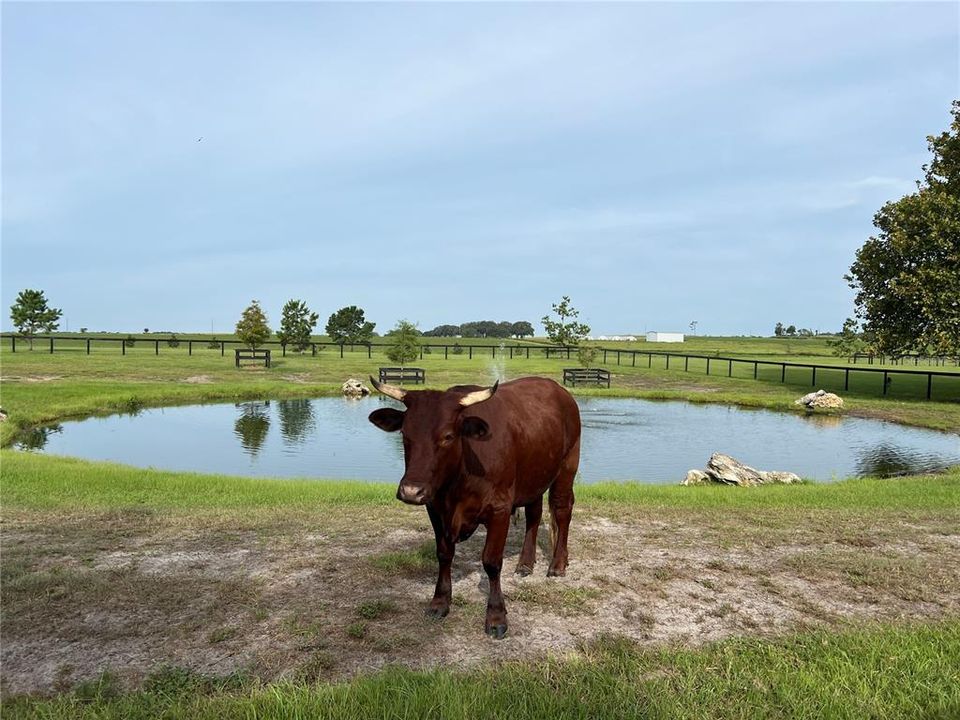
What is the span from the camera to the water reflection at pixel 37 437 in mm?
18047

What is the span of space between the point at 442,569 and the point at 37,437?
1977 cm

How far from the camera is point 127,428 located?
22406mm

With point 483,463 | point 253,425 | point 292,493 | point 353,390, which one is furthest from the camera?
point 353,390

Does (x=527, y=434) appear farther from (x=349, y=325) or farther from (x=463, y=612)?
(x=349, y=325)

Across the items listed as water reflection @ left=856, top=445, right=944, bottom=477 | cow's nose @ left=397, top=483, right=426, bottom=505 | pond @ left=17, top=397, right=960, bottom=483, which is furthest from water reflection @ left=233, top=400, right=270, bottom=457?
water reflection @ left=856, top=445, right=944, bottom=477

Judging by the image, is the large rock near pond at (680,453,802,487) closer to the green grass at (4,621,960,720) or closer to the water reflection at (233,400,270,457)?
the green grass at (4,621,960,720)

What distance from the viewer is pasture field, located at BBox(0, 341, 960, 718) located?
12.6 ft

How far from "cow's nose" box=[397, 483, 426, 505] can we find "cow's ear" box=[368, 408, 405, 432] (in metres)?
0.71

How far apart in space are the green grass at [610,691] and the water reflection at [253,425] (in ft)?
48.9

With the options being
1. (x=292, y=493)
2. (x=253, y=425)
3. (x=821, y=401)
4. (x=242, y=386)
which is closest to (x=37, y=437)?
(x=253, y=425)

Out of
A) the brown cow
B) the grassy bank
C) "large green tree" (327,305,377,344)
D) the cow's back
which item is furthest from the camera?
"large green tree" (327,305,377,344)

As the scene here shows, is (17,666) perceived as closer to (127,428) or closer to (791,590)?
(791,590)

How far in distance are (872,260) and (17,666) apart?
3942 centimetres

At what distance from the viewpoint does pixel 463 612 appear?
216 inches
